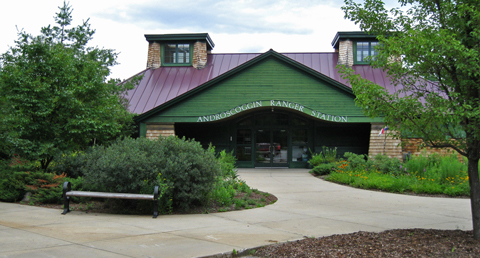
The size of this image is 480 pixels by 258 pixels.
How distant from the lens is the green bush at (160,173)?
875 cm

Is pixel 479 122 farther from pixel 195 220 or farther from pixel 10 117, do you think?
pixel 10 117

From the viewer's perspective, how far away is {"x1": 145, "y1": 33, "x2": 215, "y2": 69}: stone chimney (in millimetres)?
27609

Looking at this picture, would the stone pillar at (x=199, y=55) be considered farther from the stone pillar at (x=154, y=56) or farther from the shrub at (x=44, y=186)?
the shrub at (x=44, y=186)

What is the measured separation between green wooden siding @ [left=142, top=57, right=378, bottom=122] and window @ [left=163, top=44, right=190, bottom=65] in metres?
7.45

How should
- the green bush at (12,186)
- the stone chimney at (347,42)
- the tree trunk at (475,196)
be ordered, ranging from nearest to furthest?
the tree trunk at (475,196)
the green bush at (12,186)
the stone chimney at (347,42)

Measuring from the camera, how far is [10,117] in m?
11.1

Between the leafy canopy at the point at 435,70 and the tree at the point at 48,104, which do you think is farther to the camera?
the tree at the point at 48,104

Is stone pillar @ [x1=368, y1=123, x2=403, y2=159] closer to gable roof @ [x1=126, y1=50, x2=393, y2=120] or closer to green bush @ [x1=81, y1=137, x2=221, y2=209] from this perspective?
gable roof @ [x1=126, y1=50, x2=393, y2=120]

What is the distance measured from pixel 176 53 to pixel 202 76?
338 centimetres

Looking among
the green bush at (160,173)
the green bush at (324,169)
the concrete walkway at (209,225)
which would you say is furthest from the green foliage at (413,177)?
the green bush at (160,173)

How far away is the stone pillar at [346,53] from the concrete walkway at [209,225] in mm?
16927

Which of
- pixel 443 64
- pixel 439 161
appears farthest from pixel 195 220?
pixel 439 161

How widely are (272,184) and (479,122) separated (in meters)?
9.90

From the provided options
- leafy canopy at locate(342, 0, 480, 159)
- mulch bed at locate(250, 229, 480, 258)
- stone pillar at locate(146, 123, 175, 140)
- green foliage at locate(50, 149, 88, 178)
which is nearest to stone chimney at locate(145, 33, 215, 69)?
stone pillar at locate(146, 123, 175, 140)
